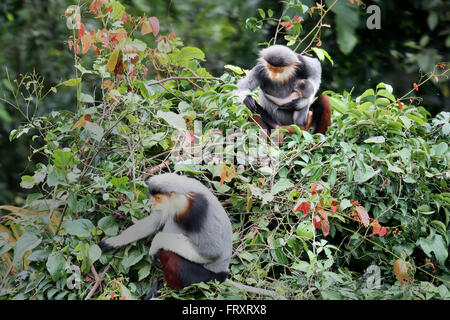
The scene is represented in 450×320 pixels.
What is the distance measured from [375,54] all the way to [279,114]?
5.87ft

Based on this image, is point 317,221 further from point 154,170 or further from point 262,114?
point 262,114

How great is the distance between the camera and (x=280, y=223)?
2.18m

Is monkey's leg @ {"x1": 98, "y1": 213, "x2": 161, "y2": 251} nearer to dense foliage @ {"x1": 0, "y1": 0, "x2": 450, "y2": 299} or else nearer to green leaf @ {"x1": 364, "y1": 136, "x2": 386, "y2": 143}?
dense foliage @ {"x1": 0, "y1": 0, "x2": 450, "y2": 299}

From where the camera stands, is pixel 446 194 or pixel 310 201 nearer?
pixel 310 201

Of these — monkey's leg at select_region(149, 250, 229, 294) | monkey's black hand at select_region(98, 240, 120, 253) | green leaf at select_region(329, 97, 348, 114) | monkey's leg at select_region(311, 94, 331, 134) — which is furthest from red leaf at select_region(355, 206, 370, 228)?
monkey's black hand at select_region(98, 240, 120, 253)

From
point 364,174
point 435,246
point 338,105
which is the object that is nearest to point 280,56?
point 338,105

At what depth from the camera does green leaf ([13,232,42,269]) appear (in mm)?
1943

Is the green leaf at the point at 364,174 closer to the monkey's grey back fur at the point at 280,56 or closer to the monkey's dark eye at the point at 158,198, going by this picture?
the monkey's grey back fur at the point at 280,56

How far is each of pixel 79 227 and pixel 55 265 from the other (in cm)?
16

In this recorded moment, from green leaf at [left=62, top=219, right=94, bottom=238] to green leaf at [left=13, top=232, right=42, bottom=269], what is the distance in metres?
0.11

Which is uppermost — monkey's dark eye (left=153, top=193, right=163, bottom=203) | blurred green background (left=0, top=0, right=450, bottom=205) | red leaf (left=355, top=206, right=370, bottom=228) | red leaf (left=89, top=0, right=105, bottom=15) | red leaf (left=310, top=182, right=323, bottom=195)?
red leaf (left=89, top=0, right=105, bottom=15)

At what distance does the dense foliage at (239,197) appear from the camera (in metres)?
2.01

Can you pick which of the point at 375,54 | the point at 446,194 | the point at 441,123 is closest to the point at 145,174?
the point at 446,194

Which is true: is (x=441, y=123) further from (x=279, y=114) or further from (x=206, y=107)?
(x=206, y=107)
